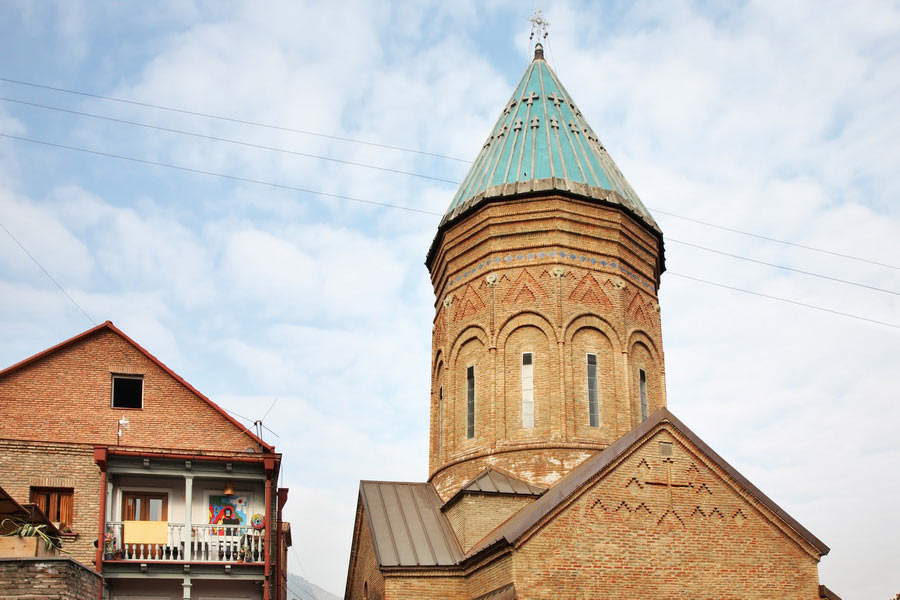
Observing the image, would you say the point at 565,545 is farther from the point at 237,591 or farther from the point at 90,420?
the point at 90,420

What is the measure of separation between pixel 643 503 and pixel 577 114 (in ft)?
43.8

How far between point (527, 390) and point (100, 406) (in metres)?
10.6

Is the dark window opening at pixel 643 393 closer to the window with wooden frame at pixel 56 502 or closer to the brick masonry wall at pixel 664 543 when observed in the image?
the brick masonry wall at pixel 664 543

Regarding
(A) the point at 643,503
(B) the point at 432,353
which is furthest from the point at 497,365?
(A) the point at 643,503

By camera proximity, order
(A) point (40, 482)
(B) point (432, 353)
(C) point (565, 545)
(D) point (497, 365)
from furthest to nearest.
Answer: (B) point (432, 353) → (D) point (497, 365) → (A) point (40, 482) → (C) point (565, 545)

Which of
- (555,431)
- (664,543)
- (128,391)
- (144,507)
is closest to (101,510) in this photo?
(144,507)

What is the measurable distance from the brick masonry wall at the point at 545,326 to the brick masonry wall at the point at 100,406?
5.98 meters

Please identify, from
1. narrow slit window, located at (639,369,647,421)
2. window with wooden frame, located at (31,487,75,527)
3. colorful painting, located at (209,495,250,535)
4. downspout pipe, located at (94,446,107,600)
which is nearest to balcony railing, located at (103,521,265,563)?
downspout pipe, located at (94,446,107,600)

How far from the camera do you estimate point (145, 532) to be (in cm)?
2328

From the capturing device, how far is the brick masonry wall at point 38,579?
1555 cm

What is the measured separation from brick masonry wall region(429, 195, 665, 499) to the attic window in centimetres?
781

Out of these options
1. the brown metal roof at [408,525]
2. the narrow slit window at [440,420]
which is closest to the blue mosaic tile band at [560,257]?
the narrow slit window at [440,420]

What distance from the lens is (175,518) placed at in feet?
79.5

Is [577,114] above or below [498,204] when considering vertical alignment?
above
